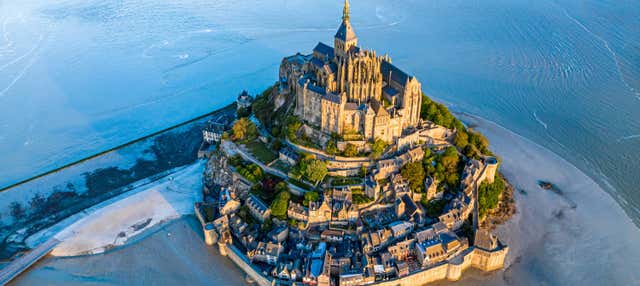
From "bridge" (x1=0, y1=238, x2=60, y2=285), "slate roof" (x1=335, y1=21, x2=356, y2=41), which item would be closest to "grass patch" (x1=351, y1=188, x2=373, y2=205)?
"slate roof" (x1=335, y1=21, x2=356, y2=41)

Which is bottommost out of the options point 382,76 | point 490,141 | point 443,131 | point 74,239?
point 74,239

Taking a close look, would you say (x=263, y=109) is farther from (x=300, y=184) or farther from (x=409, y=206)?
(x=409, y=206)

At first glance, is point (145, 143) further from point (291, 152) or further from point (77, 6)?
point (77, 6)

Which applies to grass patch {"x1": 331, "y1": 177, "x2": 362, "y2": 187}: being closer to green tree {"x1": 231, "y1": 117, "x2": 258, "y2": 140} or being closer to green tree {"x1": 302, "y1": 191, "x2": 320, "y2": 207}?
green tree {"x1": 302, "y1": 191, "x2": 320, "y2": 207}

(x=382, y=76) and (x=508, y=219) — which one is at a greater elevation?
(x=382, y=76)

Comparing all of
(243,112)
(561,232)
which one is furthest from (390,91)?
(561,232)

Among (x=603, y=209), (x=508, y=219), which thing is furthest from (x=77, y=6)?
(x=603, y=209)

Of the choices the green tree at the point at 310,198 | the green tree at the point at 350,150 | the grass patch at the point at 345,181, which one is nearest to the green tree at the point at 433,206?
the grass patch at the point at 345,181
